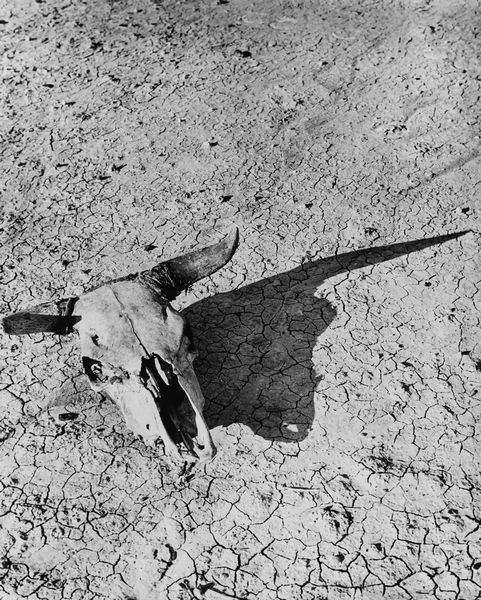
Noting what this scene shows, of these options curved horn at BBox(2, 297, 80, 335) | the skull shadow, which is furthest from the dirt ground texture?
curved horn at BBox(2, 297, 80, 335)

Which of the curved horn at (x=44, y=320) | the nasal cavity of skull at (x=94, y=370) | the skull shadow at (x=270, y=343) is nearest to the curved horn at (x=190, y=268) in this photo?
the skull shadow at (x=270, y=343)

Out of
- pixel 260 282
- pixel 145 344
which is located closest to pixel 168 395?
pixel 145 344

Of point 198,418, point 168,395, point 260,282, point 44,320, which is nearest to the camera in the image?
point 198,418

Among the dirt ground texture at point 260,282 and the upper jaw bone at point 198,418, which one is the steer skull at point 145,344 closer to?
the upper jaw bone at point 198,418

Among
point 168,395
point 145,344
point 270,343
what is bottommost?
point 270,343

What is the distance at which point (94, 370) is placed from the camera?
14.9 feet

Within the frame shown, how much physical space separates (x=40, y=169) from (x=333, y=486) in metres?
4.15

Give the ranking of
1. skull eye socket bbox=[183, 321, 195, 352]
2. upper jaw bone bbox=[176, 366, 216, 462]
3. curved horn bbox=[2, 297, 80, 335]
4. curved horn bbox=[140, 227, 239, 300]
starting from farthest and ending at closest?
1. curved horn bbox=[140, 227, 239, 300]
2. curved horn bbox=[2, 297, 80, 335]
3. skull eye socket bbox=[183, 321, 195, 352]
4. upper jaw bone bbox=[176, 366, 216, 462]

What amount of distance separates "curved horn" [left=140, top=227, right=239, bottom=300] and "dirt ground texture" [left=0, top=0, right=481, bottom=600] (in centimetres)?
43

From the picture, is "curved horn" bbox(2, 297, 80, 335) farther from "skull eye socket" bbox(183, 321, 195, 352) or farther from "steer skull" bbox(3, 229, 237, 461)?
"skull eye socket" bbox(183, 321, 195, 352)

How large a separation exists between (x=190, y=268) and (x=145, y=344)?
835 millimetres

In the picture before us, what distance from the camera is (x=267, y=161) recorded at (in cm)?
652

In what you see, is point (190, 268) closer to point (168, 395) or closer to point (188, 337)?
point (188, 337)

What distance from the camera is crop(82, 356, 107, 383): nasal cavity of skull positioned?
4.49 metres
